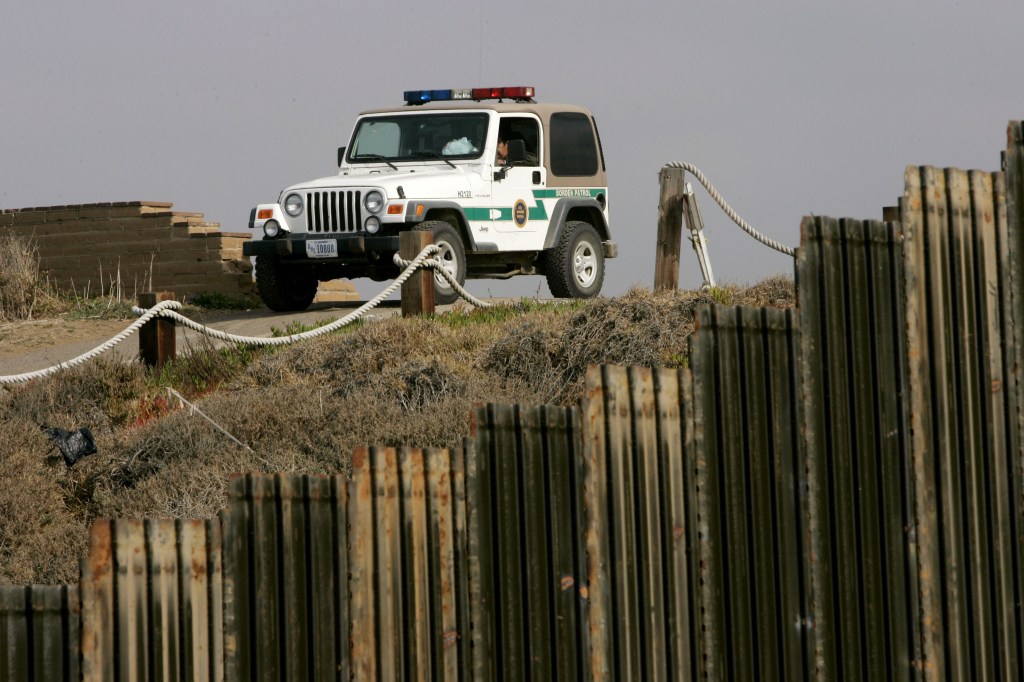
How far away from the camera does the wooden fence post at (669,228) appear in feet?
41.0

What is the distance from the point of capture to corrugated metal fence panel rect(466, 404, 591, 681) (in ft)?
14.7

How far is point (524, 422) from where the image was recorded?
4.47 m

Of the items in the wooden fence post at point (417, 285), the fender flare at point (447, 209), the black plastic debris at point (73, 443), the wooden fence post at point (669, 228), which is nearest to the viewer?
the black plastic debris at point (73, 443)

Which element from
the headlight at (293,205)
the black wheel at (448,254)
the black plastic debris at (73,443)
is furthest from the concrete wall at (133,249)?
the black plastic debris at (73,443)

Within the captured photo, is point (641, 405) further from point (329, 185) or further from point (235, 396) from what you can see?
point (329, 185)

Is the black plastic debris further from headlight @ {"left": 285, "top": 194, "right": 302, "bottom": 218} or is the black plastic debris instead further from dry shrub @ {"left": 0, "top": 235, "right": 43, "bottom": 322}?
dry shrub @ {"left": 0, "top": 235, "right": 43, "bottom": 322}

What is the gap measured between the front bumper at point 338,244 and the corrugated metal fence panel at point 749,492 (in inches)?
350

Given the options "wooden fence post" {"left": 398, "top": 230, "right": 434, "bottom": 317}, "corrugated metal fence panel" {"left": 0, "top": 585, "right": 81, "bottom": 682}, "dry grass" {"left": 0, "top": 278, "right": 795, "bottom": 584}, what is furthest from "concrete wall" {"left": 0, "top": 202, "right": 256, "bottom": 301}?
"corrugated metal fence panel" {"left": 0, "top": 585, "right": 81, "bottom": 682}

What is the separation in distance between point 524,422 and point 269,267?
403 inches

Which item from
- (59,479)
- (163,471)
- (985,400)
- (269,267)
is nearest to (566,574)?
(985,400)

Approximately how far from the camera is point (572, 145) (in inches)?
607

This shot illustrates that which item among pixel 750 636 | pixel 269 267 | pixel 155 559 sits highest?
pixel 269 267

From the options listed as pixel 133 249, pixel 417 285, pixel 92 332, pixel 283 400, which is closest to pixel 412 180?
pixel 417 285

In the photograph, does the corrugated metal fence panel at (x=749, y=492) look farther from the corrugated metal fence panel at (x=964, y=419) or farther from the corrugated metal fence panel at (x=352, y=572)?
the corrugated metal fence panel at (x=352, y=572)
